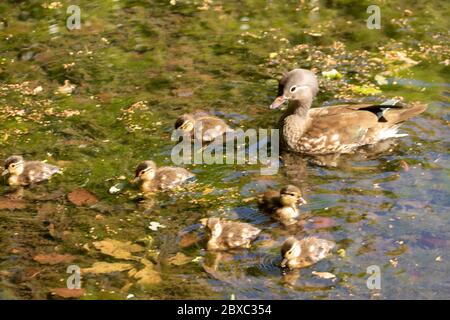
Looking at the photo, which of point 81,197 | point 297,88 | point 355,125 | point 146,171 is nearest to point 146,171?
point 146,171

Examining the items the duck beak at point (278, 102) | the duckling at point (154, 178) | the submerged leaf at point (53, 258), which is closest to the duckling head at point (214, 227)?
the duckling at point (154, 178)

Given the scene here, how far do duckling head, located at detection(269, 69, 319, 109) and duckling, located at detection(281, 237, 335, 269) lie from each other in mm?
2617

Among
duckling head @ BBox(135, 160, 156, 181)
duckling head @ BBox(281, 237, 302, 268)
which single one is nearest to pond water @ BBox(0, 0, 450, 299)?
duckling head @ BBox(281, 237, 302, 268)

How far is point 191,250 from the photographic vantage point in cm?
727

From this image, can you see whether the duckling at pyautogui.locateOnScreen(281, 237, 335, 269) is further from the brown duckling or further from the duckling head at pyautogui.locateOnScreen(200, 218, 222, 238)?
the brown duckling

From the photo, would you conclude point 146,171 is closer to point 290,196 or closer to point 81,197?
point 81,197

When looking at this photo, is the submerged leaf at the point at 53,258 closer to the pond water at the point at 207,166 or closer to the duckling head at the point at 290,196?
the pond water at the point at 207,166

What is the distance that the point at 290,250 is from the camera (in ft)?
22.6

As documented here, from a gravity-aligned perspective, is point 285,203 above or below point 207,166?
above

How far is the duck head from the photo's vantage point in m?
8.19

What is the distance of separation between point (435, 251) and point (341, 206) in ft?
3.47

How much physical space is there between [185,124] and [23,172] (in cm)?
181

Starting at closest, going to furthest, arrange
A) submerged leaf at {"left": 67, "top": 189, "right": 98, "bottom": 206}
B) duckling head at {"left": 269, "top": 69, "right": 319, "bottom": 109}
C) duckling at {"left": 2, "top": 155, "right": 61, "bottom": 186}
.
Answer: submerged leaf at {"left": 67, "top": 189, "right": 98, "bottom": 206}, duckling at {"left": 2, "top": 155, "right": 61, "bottom": 186}, duckling head at {"left": 269, "top": 69, "right": 319, "bottom": 109}
